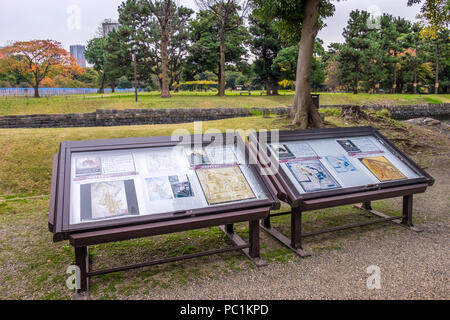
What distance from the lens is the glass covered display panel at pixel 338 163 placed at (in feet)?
12.8

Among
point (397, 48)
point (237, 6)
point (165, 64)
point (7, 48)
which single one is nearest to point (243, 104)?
point (165, 64)

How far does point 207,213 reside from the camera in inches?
127

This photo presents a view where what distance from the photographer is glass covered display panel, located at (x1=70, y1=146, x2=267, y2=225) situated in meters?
3.08

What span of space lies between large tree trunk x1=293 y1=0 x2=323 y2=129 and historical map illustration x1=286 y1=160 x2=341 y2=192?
685cm

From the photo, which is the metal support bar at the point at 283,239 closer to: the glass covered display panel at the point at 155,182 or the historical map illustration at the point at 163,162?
the glass covered display panel at the point at 155,182

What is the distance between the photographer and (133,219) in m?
3.00

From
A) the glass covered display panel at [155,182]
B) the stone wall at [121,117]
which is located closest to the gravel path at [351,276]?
the glass covered display panel at [155,182]

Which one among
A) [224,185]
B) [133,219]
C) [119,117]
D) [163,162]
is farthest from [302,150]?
[119,117]

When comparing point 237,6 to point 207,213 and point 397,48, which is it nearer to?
point 397,48

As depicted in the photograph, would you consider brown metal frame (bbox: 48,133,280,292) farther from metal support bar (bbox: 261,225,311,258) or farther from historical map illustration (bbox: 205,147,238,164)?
metal support bar (bbox: 261,225,311,258)

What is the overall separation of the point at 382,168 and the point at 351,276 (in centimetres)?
165

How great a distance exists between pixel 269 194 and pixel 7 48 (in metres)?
28.3

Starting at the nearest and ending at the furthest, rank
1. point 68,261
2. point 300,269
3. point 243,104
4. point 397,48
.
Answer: point 300,269 → point 68,261 → point 243,104 → point 397,48

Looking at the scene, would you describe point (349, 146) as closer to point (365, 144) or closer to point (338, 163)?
point (365, 144)
